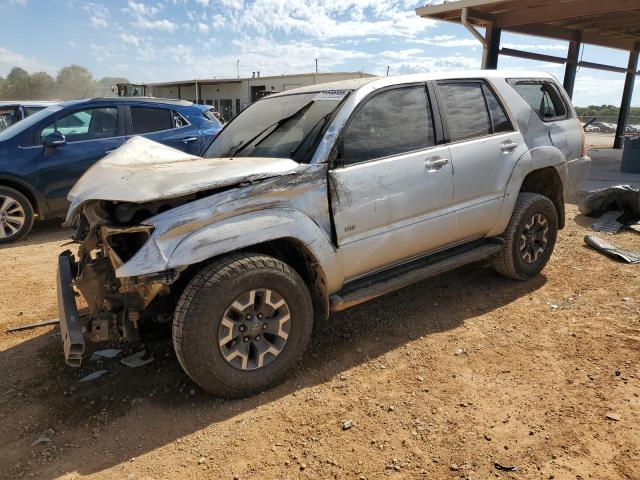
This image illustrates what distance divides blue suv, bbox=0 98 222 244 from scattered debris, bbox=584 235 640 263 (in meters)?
4.93

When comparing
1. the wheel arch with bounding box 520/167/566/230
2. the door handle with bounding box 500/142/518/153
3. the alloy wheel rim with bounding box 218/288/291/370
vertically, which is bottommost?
the alloy wheel rim with bounding box 218/288/291/370

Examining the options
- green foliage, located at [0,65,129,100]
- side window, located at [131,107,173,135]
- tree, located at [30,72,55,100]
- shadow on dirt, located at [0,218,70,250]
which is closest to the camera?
shadow on dirt, located at [0,218,70,250]

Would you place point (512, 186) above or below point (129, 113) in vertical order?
below

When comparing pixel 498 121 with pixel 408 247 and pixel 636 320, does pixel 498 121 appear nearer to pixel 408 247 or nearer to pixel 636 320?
pixel 408 247

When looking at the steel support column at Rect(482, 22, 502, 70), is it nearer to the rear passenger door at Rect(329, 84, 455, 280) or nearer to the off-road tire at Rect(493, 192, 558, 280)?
the off-road tire at Rect(493, 192, 558, 280)

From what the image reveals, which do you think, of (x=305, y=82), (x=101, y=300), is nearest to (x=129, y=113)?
(x=101, y=300)

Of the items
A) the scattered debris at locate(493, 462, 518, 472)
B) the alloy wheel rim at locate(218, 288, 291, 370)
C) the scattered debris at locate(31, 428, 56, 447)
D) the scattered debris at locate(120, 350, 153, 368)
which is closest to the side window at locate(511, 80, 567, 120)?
the alloy wheel rim at locate(218, 288, 291, 370)

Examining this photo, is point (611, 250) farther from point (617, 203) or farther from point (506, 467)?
point (506, 467)

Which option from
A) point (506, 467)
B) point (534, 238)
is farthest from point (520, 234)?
point (506, 467)

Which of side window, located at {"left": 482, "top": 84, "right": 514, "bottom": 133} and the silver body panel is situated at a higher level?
side window, located at {"left": 482, "top": 84, "right": 514, "bottom": 133}

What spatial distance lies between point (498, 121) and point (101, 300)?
3.37 m

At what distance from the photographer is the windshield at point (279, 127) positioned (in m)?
3.25

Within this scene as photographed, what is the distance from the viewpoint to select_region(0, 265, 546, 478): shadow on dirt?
2.56m

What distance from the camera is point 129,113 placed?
7.11 metres
